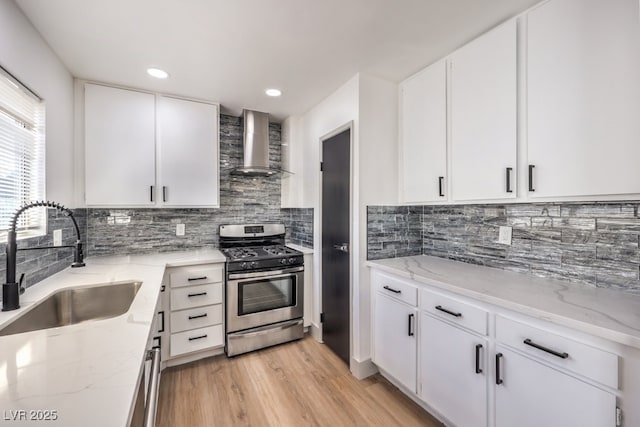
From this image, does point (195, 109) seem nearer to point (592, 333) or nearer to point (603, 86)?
point (603, 86)

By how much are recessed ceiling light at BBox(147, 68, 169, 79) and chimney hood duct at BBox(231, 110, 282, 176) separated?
2.91ft

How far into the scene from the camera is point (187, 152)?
2613 mm

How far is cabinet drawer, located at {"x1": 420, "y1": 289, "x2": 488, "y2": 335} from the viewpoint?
1.40 meters

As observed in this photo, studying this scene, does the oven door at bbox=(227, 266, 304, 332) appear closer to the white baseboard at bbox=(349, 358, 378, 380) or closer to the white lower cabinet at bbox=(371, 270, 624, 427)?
the white baseboard at bbox=(349, 358, 378, 380)

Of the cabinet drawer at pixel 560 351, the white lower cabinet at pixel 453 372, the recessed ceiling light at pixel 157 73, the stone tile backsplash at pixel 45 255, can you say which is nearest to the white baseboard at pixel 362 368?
the white lower cabinet at pixel 453 372

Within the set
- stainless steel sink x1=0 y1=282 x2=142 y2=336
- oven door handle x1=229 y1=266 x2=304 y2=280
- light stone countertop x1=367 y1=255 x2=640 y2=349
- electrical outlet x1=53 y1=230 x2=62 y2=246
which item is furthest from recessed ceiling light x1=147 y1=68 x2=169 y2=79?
light stone countertop x1=367 y1=255 x2=640 y2=349

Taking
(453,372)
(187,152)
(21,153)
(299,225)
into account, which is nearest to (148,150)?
(187,152)

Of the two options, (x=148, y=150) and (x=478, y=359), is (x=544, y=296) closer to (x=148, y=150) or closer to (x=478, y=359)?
(x=478, y=359)

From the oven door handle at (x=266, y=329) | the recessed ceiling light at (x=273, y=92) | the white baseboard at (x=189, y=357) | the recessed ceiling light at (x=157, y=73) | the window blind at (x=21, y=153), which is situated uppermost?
the recessed ceiling light at (x=273, y=92)

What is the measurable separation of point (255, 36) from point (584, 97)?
5.81 ft

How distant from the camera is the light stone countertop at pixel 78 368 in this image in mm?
599

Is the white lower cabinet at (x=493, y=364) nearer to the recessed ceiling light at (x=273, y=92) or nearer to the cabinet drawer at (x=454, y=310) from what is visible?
the cabinet drawer at (x=454, y=310)

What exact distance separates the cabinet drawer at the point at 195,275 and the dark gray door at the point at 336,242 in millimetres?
994

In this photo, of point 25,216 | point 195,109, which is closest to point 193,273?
point 25,216
